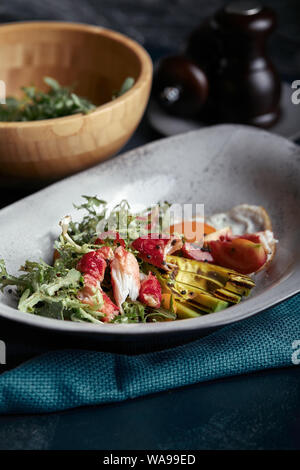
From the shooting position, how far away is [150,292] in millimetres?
1227

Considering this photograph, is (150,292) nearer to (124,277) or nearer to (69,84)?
(124,277)

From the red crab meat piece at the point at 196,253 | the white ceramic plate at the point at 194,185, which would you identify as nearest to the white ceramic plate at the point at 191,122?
the white ceramic plate at the point at 194,185

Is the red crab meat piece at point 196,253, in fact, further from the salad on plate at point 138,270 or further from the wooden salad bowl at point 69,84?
the wooden salad bowl at point 69,84

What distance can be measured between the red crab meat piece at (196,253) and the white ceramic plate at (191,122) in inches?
30.6

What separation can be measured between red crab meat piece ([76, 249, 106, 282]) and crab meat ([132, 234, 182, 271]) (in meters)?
0.11

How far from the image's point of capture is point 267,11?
6.43 ft

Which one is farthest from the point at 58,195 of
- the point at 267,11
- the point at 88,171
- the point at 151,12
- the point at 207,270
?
Result: the point at 151,12

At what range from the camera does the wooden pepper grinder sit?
1935 mm

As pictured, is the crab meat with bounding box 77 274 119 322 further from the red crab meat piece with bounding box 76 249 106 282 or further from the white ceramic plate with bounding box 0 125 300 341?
the white ceramic plate with bounding box 0 125 300 341

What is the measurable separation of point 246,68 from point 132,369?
1.19m

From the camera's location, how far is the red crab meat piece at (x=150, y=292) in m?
1.22

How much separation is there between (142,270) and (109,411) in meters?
0.31

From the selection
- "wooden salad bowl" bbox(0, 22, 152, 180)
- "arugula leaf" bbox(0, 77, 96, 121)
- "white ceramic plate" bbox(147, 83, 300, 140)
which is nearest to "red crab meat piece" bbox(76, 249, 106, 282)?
"wooden salad bowl" bbox(0, 22, 152, 180)

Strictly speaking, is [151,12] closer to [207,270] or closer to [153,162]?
[153,162]
